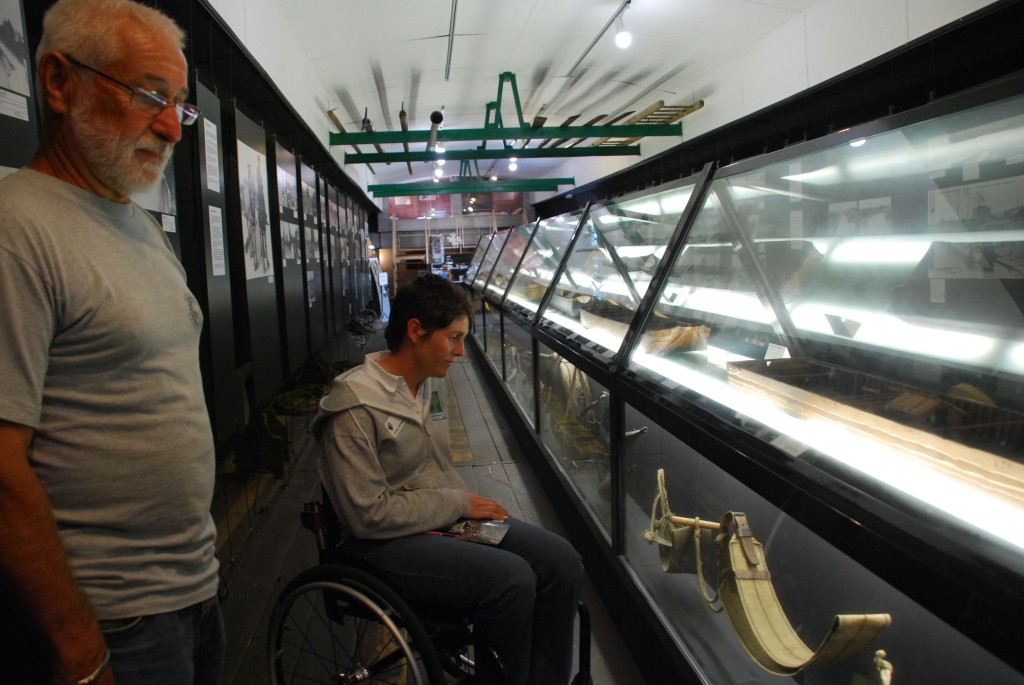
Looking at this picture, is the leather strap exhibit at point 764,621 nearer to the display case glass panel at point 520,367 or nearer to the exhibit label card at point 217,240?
the display case glass panel at point 520,367

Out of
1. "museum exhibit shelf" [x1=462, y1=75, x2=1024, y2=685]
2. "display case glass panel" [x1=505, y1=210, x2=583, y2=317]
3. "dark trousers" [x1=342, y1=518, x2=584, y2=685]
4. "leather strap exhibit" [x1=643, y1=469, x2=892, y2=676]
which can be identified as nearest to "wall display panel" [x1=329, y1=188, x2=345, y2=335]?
"display case glass panel" [x1=505, y1=210, x2=583, y2=317]

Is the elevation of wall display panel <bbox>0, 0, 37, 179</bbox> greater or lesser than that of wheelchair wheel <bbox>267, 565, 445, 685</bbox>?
greater

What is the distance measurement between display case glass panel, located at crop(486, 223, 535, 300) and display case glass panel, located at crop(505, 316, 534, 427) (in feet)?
2.04

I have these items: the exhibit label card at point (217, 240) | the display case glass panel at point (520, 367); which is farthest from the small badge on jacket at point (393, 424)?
the display case glass panel at point (520, 367)

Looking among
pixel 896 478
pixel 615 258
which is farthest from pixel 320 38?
pixel 896 478

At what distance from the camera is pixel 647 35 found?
259 inches

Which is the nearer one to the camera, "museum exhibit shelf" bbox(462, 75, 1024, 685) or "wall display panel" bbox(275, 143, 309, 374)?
"museum exhibit shelf" bbox(462, 75, 1024, 685)

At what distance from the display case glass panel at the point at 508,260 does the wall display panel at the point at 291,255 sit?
5.78 feet

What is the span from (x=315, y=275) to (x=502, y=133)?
4045 millimetres

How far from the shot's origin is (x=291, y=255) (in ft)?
14.4

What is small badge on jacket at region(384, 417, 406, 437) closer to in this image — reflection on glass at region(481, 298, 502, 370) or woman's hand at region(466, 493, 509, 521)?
woman's hand at region(466, 493, 509, 521)

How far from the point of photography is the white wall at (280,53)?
149 inches

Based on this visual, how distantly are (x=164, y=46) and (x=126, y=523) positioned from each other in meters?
0.84

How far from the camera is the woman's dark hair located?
65.3 inches
